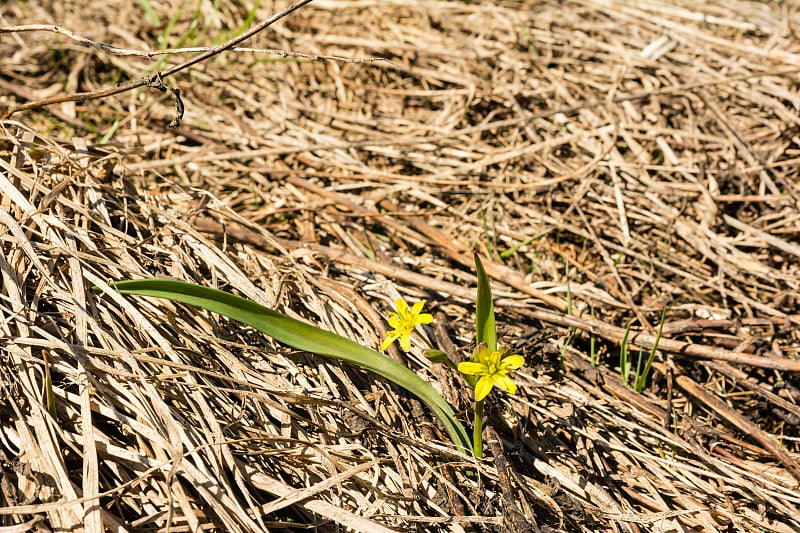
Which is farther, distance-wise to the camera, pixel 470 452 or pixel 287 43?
pixel 287 43

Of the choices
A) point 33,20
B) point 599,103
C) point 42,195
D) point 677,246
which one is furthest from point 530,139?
point 33,20

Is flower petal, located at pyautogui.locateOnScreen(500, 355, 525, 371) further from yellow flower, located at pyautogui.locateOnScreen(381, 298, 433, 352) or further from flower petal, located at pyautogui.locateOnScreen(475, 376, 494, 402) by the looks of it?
yellow flower, located at pyautogui.locateOnScreen(381, 298, 433, 352)

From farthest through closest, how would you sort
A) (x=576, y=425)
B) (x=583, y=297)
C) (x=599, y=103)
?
(x=599, y=103)
(x=583, y=297)
(x=576, y=425)

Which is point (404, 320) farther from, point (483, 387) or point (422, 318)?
point (483, 387)

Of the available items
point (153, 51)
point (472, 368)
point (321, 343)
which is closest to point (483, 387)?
point (472, 368)

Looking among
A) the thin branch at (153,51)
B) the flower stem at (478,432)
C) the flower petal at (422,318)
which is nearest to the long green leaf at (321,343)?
the flower stem at (478,432)

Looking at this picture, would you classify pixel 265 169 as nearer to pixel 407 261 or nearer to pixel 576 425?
pixel 407 261
